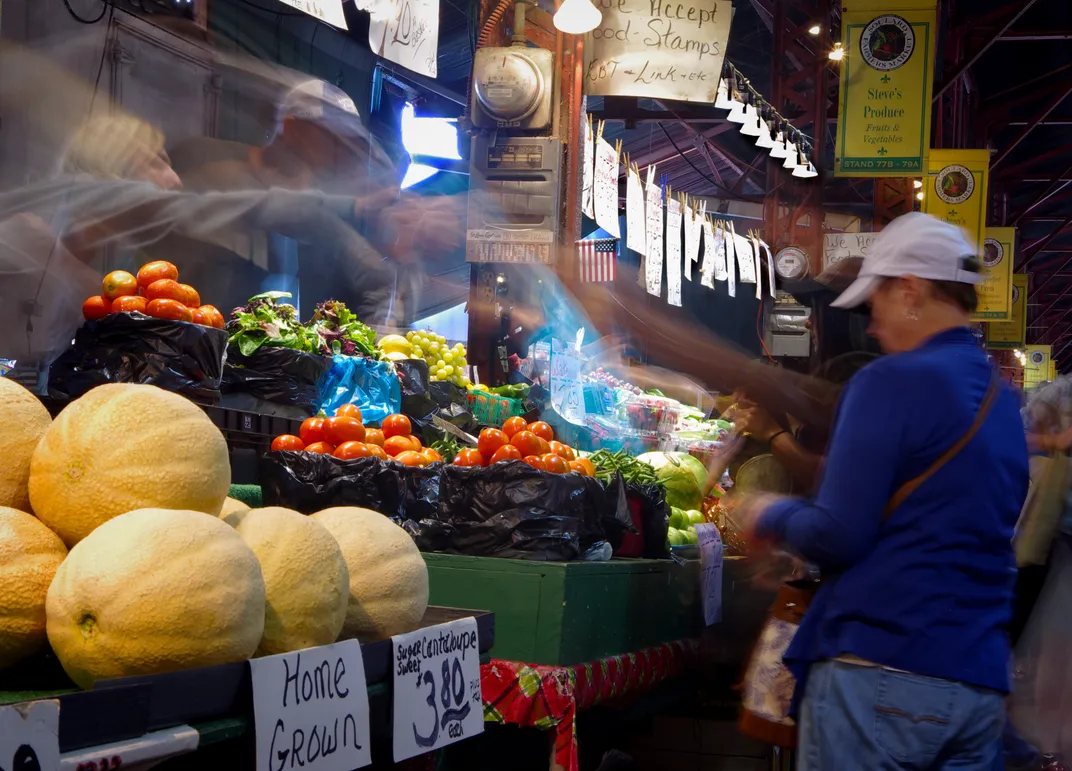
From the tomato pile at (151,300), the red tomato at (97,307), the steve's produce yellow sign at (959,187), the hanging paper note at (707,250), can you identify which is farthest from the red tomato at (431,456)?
→ the steve's produce yellow sign at (959,187)

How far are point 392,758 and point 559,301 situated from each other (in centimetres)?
770

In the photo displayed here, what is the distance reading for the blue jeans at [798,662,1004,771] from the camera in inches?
87.1

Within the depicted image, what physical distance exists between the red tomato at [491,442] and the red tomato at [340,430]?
44 cm

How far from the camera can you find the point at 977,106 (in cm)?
2086

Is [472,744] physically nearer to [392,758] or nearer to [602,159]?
[392,758]

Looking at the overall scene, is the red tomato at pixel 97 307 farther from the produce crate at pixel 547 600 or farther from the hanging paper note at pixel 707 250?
the hanging paper note at pixel 707 250

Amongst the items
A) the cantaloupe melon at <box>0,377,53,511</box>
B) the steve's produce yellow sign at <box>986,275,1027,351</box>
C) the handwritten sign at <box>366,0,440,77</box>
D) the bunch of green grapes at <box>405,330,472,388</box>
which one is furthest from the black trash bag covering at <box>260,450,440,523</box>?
the steve's produce yellow sign at <box>986,275,1027,351</box>

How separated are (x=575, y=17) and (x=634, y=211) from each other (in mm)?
3343

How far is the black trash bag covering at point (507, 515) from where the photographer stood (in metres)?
3.49

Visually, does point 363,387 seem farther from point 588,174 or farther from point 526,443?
point 588,174

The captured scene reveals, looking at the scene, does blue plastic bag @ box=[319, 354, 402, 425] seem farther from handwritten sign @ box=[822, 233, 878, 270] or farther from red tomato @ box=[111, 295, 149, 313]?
handwritten sign @ box=[822, 233, 878, 270]

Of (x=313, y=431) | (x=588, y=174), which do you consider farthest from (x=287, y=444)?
(x=588, y=174)

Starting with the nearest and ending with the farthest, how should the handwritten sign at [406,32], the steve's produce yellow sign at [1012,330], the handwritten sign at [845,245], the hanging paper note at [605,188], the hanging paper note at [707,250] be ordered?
1. the handwritten sign at [406,32]
2. the hanging paper note at [605,188]
3. the hanging paper note at [707,250]
4. the handwritten sign at [845,245]
5. the steve's produce yellow sign at [1012,330]

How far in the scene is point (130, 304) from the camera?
4582mm
